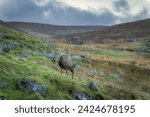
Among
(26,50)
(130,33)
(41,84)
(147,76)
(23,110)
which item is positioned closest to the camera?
(23,110)

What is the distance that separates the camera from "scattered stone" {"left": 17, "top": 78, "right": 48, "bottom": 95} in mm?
36375

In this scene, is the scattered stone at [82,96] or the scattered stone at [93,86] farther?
the scattered stone at [93,86]

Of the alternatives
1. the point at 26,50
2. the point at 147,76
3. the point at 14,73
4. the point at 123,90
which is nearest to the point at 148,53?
the point at 147,76

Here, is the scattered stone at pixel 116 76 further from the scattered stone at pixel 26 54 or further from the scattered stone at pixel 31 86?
the scattered stone at pixel 31 86

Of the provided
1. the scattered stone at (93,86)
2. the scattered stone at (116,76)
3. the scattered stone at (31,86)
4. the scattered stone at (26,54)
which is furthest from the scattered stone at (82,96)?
the scattered stone at (116,76)

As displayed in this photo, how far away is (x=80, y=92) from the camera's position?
39438 millimetres

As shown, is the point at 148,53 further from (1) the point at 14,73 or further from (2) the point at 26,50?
(1) the point at 14,73

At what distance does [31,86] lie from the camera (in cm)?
3675

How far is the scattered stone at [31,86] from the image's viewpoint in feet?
119

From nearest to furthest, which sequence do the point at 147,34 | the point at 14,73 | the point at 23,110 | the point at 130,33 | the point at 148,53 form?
the point at 23,110
the point at 14,73
the point at 148,53
the point at 147,34
the point at 130,33

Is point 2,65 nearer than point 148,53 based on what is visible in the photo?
Yes

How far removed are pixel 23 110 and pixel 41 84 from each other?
39.8 ft

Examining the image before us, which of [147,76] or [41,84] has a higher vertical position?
[41,84]

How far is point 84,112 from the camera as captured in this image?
26.1m
